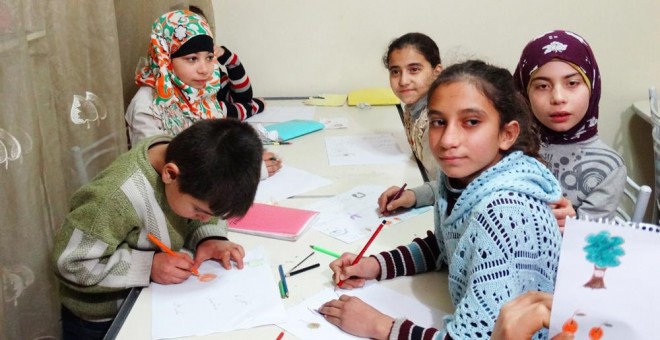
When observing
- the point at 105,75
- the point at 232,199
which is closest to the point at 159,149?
the point at 232,199

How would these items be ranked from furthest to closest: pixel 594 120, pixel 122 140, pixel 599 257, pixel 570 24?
1. pixel 570 24
2. pixel 122 140
3. pixel 594 120
4. pixel 599 257

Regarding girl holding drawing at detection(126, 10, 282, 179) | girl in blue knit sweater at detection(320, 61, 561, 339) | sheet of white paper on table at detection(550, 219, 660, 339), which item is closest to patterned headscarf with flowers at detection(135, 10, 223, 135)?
girl holding drawing at detection(126, 10, 282, 179)

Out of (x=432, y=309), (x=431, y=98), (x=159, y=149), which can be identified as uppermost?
(x=431, y=98)

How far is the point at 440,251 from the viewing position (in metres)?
1.31

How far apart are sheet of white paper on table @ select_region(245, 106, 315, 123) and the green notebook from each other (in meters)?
0.09

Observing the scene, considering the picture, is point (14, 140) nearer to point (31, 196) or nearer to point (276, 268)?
point (31, 196)

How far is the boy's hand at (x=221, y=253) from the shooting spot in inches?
51.8

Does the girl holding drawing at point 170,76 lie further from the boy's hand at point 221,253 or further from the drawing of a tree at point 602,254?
the drawing of a tree at point 602,254

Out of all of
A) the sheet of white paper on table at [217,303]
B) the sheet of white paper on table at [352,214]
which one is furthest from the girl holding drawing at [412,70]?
the sheet of white paper on table at [217,303]

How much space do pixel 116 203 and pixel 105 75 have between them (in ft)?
2.13

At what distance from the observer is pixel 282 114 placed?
2621 mm

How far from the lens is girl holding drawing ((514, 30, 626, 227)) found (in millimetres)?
1531

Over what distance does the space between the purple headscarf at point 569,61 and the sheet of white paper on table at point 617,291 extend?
105 cm

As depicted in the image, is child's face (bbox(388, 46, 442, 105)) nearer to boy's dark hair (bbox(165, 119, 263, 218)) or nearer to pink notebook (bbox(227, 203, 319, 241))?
pink notebook (bbox(227, 203, 319, 241))
